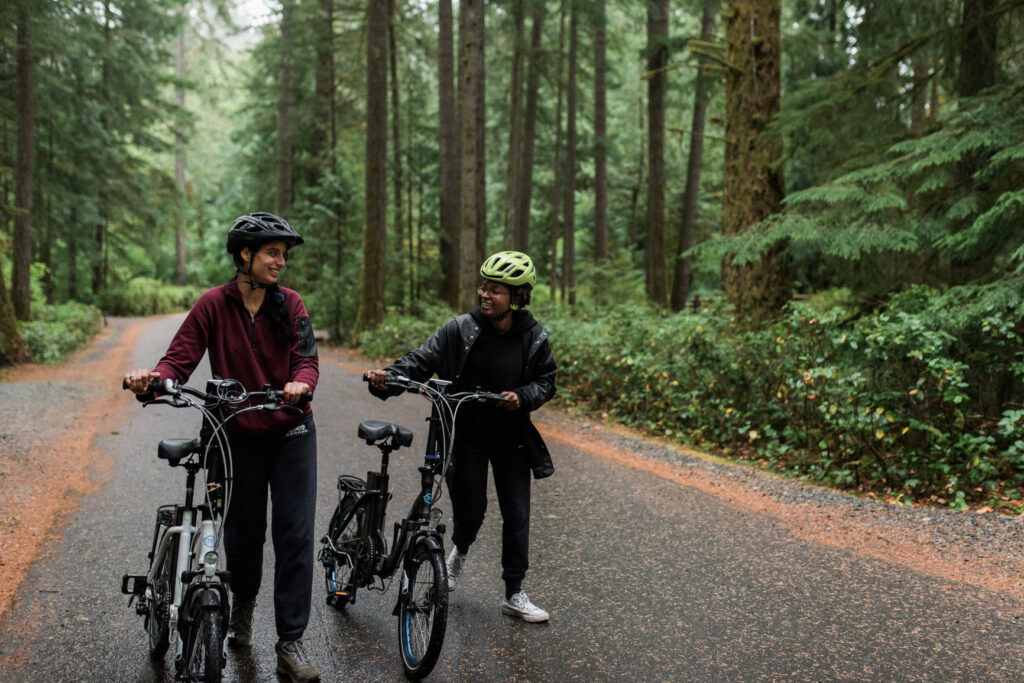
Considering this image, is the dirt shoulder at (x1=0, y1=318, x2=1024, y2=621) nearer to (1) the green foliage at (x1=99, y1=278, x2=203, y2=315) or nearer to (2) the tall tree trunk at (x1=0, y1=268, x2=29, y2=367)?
(2) the tall tree trunk at (x1=0, y1=268, x2=29, y2=367)

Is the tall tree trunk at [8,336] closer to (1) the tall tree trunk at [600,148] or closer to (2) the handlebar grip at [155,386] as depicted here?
(2) the handlebar grip at [155,386]

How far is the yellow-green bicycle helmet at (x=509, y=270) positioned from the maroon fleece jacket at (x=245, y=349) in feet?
3.31

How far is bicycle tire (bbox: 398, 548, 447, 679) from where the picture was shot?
3.47 metres

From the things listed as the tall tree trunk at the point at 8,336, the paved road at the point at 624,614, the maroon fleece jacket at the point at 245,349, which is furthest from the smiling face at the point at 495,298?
the tall tree trunk at the point at 8,336

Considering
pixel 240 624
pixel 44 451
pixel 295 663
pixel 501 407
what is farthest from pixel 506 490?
pixel 44 451

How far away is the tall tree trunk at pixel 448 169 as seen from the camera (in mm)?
21406

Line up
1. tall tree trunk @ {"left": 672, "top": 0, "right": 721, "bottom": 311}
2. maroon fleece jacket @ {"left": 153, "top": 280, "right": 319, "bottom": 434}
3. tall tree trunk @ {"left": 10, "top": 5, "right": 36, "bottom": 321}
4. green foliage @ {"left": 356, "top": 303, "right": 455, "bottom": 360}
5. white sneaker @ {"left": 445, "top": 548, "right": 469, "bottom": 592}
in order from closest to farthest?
maroon fleece jacket @ {"left": 153, "top": 280, "right": 319, "bottom": 434}
white sneaker @ {"left": 445, "top": 548, "right": 469, "bottom": 592}
green foliage @ {"left": 356, "top": 303, "right": 455, "bottom": 360}
tall tree trunk @ {"left": 10, "top": 5, "right": 36, "bottom": 321}
tall tree trunk @ {"left": 672, "top": 0, "right": 721, "bottom": 311}

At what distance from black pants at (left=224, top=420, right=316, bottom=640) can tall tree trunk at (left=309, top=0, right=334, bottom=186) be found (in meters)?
22.3

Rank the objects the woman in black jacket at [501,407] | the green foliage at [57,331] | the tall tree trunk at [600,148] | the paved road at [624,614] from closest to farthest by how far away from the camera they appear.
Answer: the paved road at [624,614] < the woman in black jacket at [501,407] < the green foliage at [57,331] < the tall tree trunk at [600,148]

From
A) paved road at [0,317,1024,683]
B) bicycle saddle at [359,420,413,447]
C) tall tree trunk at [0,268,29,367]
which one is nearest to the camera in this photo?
paved road at [0,317,1024,683]

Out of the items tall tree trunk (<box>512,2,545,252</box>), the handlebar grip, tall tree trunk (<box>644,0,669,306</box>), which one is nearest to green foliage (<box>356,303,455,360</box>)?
tall tree trunk (<box>512,2,545,252</box>)

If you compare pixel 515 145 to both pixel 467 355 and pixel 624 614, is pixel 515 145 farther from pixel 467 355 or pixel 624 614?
pixel 624 614

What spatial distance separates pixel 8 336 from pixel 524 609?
1467cm

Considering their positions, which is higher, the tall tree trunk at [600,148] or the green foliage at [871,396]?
the tall tree trunk at [600,148]
